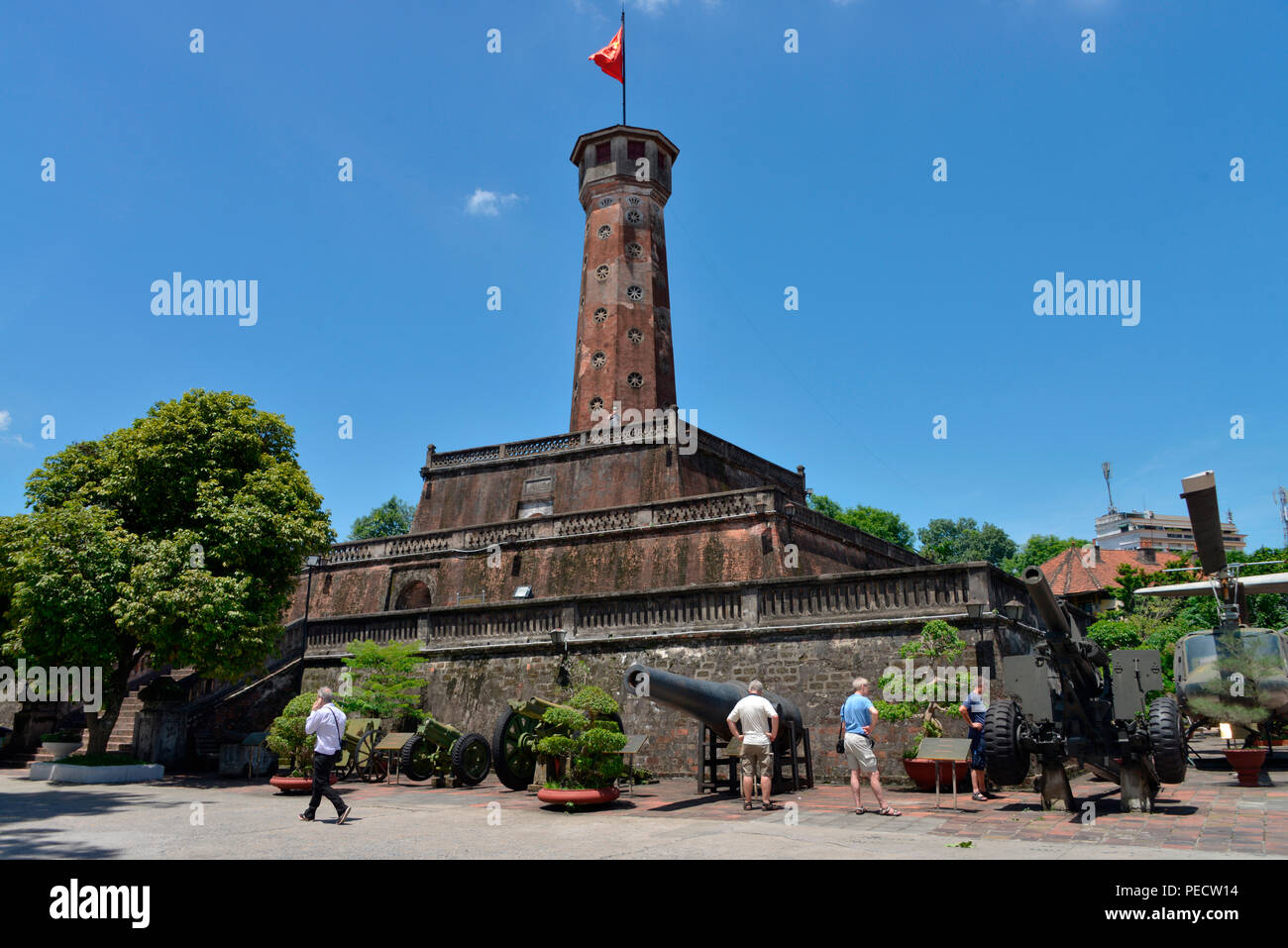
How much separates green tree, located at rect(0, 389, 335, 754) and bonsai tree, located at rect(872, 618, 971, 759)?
1061 centimetres

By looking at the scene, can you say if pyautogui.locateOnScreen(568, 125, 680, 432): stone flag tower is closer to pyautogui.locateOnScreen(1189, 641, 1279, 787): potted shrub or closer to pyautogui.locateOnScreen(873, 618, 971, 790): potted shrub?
pyautogui.locateOnScreen(873, 618, 971, 790): potted shrub

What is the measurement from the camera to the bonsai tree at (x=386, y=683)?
14.9 meters

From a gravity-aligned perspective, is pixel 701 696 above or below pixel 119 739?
above

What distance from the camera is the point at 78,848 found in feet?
22.6

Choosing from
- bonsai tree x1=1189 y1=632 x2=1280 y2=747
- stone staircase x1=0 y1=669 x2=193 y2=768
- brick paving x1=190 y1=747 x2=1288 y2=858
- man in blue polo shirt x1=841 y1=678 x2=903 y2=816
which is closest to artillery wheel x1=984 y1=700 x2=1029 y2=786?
brick paving x1=190 y1=747 x2=1288 y2=858

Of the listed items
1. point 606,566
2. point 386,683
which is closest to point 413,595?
point 606,566

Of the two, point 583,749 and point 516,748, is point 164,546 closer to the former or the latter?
point 516,748

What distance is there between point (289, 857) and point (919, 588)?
9.34 metres

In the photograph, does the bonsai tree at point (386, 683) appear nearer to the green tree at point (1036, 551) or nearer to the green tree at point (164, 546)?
the green tree at point (164, 546)

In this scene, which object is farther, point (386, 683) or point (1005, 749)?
point (386, 683)

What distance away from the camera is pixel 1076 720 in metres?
8.75

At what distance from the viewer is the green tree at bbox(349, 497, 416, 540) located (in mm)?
60500

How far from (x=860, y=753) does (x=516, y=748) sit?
5.61 meters
